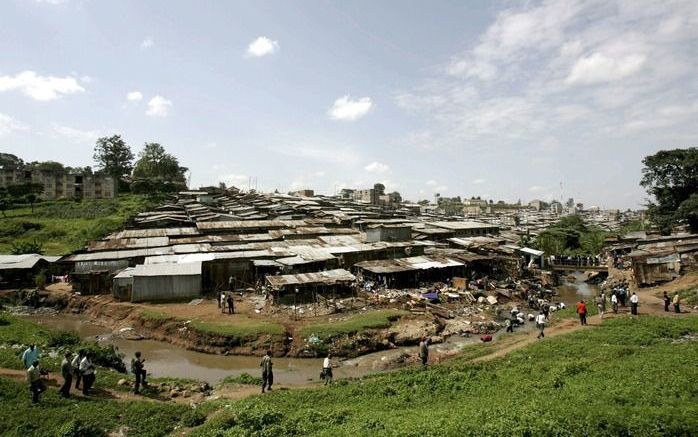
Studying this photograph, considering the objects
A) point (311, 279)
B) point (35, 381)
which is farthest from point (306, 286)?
point (35, 381)

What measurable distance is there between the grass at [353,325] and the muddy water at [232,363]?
6.10ft

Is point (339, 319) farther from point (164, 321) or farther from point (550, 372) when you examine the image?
point (550, 372)

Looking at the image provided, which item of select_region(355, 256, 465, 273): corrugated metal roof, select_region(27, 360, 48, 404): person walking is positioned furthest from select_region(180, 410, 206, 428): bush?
select_region(355, 256, 465, 273): corrugated metal roof

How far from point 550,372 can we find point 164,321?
885 inches

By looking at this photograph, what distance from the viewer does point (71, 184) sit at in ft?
278

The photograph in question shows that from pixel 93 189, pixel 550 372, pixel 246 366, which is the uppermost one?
pixel 93 189

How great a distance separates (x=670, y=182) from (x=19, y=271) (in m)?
75.2

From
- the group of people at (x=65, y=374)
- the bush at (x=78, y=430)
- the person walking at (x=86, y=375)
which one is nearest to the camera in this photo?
the bush at (x=78, y=430)

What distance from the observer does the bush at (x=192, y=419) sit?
12278mm

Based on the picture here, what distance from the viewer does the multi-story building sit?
83.2m

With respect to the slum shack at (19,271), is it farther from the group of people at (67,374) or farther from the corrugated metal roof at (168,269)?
the group of people at (67,374)

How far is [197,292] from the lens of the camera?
3130cm

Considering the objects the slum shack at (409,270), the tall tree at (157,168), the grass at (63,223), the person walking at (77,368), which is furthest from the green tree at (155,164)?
the person walking at (77,368)

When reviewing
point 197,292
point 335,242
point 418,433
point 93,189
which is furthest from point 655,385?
point 93,189
